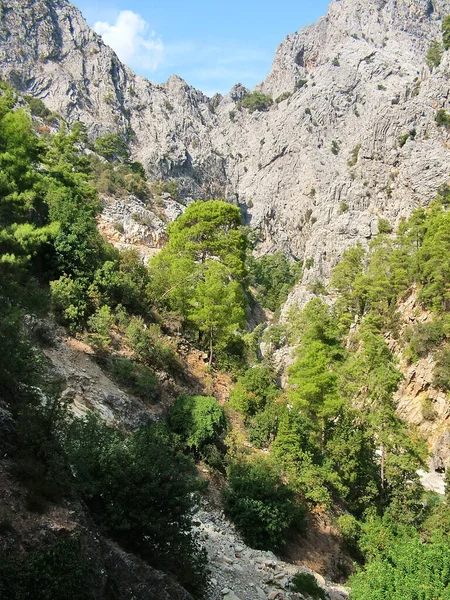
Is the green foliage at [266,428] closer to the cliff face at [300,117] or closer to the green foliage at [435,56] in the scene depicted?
the cliff face at [300,117]

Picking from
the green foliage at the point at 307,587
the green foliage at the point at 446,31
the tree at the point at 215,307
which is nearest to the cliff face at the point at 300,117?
the green foliage at the point at 446,31

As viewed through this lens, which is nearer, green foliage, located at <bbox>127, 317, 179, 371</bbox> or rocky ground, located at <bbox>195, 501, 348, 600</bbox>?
rocky ground, located at <bbox>195, 501, 348, 600</bbox>

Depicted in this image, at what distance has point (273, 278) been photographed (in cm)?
7162

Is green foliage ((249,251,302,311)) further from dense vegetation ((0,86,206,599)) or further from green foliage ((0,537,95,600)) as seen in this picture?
green foliage ((0,537,95,600))

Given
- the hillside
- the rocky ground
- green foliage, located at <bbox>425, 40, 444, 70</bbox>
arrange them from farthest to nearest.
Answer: green foliage, located at <bbox>425, 40, 444, 70</bbox>, the rocky ground, the hillside

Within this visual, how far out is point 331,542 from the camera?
62.1 feet

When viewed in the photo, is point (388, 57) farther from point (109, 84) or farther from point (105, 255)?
point (105, 255)

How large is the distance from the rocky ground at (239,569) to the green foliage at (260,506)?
0.45 metres

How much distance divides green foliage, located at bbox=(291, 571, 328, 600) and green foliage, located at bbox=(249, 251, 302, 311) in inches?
1939

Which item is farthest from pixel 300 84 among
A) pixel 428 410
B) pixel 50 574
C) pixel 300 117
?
pixel 50 574

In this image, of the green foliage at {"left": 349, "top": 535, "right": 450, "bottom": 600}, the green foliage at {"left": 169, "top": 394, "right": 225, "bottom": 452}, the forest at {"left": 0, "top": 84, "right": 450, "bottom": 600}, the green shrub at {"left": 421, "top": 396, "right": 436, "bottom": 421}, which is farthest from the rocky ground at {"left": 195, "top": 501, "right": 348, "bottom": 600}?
the green shrub at {"left": 421, "top": 396, "right": 436, "bottom": 421}

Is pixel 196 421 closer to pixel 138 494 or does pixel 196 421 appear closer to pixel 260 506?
pixel 260 506

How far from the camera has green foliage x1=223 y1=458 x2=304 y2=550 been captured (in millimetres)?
15562

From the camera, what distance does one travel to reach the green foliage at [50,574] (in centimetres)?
582
